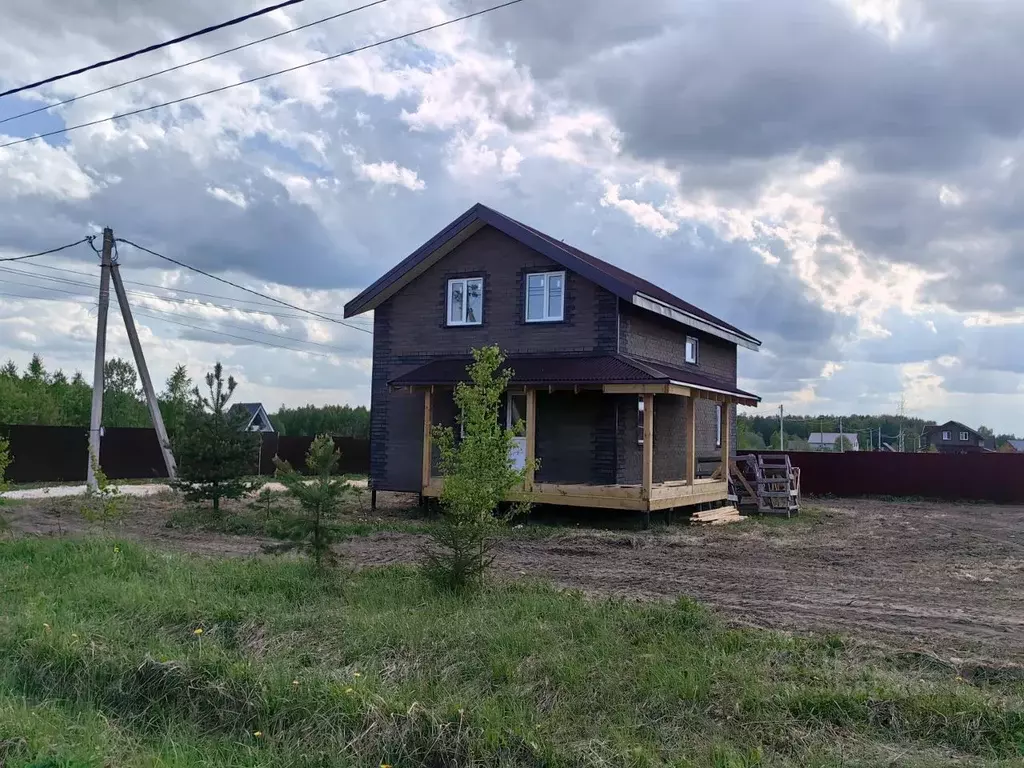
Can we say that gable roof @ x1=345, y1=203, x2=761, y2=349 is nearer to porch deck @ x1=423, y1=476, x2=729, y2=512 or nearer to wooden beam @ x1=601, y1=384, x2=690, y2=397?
wooden beam @ x1=601, y1=384, x2=690, y2=397

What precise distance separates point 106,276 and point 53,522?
21.7 feet

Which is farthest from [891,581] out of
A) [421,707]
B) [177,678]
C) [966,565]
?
[177,678]

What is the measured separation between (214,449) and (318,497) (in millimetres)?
7990

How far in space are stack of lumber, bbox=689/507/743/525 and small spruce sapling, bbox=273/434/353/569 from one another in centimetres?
964

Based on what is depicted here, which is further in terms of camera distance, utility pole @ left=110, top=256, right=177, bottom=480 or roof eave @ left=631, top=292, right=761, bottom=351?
utility pole @ left=110, top=256, right=177, bottom=480

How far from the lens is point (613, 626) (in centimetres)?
700

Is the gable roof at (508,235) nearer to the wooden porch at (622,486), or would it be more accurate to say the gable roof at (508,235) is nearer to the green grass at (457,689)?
the wooden porch at (622,486)


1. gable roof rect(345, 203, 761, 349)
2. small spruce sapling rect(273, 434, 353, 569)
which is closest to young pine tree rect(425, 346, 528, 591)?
small spruce sapling rect(273, 434, 353, 569)

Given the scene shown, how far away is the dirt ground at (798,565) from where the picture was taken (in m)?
7.61

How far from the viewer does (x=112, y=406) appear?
41.6 metres

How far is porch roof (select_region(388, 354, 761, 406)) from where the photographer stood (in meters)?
14.9

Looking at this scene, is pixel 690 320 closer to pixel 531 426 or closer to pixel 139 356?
pixel 531 426

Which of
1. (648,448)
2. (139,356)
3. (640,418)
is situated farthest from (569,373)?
(139,356)

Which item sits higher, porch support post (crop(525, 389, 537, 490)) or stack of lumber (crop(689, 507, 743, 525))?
porch support post (crop(525, 389, 537, 490))
